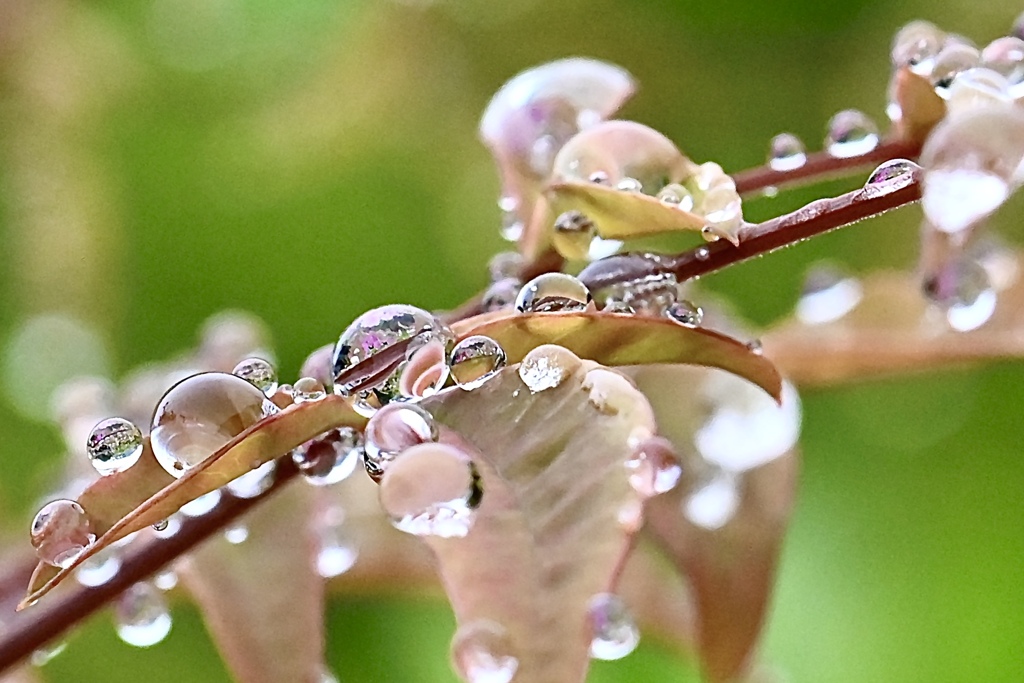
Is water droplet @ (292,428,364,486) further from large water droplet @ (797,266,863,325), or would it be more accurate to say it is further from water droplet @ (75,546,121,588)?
large water droplet @ (797,266,863,325)

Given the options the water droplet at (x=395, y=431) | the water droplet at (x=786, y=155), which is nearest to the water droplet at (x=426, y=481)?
the water droplet at (x=395, y=431)

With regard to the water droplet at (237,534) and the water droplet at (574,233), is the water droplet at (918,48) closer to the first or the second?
the water droplet at (574,233)

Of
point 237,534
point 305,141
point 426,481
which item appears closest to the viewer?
point 426,481

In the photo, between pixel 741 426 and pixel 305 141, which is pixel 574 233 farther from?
pixel 305 141

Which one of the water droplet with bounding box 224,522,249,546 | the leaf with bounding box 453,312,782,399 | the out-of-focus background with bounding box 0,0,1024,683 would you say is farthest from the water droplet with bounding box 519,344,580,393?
the out-of-focus background with bounding box 0,0,1024,683

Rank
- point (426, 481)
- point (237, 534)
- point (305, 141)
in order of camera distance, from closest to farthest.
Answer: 1. point (426, 481)
2. point (237, 534)
3. point (305, 141)

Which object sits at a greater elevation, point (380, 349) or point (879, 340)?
point (380, 349)

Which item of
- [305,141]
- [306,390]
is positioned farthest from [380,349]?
[305,141]
